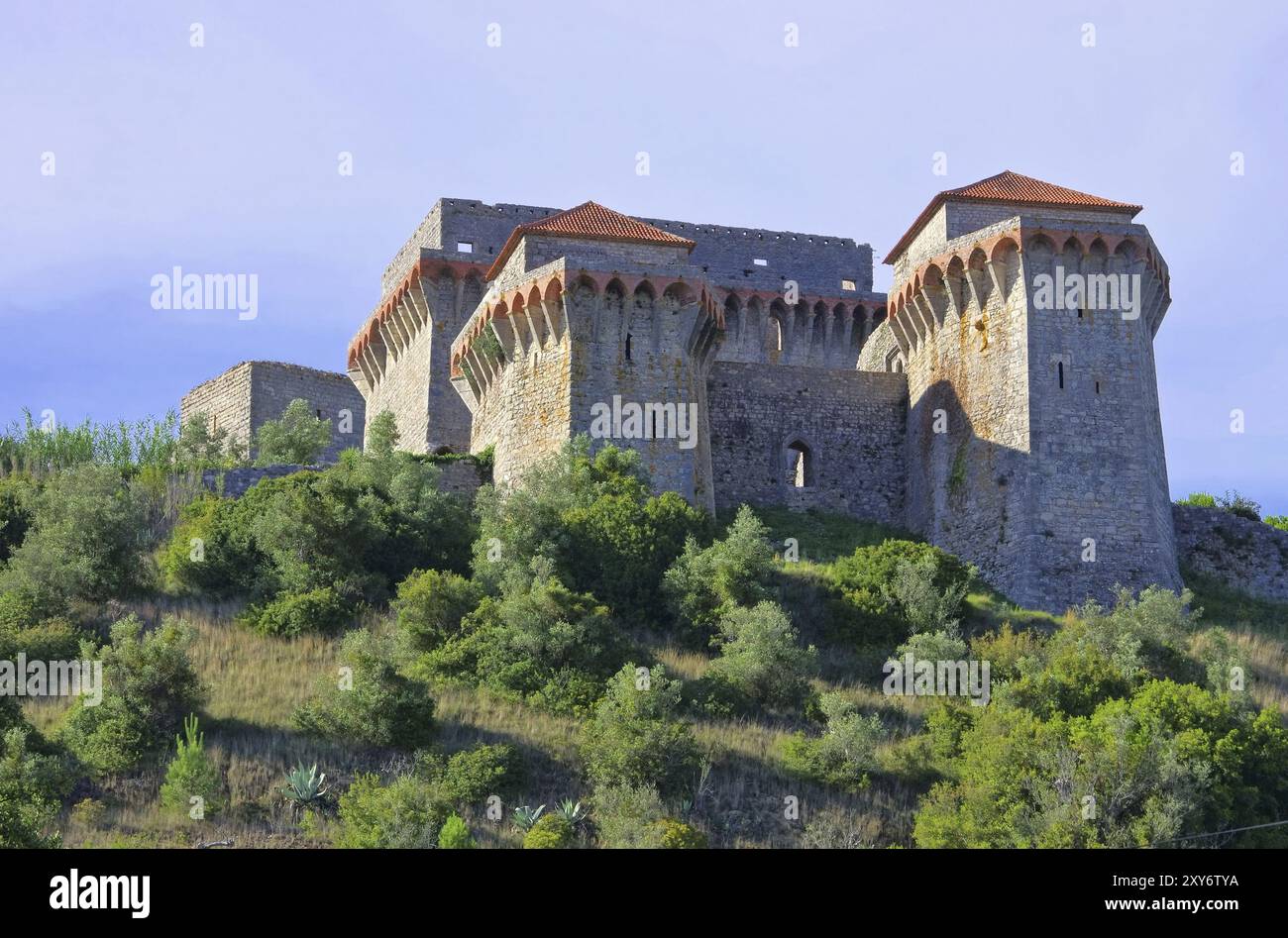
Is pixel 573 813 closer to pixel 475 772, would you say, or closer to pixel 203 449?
pixel 475 772

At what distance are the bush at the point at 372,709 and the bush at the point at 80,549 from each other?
21.0 feet

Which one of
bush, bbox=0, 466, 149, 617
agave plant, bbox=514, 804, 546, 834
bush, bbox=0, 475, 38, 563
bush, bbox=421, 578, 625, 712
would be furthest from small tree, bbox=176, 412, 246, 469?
agave plant, bbox=514, 804, 546, 834

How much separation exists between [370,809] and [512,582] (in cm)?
781

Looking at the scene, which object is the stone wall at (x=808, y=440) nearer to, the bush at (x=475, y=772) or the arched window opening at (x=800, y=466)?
the arched window opening at (x=800, y=466)

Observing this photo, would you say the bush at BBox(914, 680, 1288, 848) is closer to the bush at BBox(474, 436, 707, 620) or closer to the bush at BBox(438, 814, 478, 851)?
the bush at BBox(438, 814, 478, 851)

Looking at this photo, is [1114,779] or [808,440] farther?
[808,440]

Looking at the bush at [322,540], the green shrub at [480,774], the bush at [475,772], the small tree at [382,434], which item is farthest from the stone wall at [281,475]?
the green shrub at [480,774]

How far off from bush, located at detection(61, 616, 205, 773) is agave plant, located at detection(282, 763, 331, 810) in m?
2.49

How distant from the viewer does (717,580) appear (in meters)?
31.6

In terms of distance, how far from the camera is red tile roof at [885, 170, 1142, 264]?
124 ft

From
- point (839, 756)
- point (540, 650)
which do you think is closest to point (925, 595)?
point (839, 756)

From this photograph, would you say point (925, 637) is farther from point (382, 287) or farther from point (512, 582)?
point (382, 287)

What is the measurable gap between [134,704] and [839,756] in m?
9.99

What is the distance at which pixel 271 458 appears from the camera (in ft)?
135
